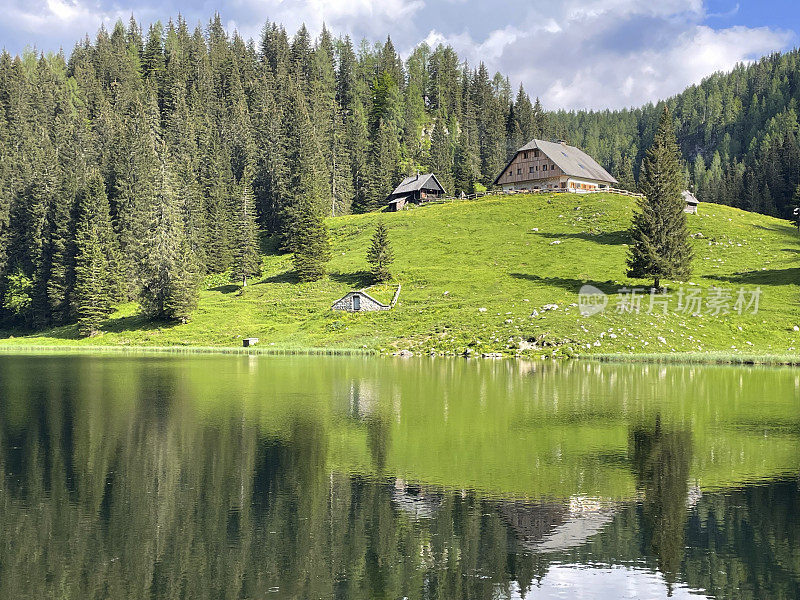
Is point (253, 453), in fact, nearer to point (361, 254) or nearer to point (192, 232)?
point (361, 254)

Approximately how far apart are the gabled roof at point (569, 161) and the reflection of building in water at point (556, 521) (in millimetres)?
117173

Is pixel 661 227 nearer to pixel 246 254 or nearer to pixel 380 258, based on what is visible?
pixel 380 258

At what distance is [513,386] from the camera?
42812 millimetres

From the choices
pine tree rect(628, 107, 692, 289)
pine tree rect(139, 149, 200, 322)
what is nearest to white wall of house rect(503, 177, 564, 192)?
pine tree rect(628, 107, 692, 289)

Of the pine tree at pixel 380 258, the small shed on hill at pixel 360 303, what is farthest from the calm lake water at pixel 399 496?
the pine tree at pixel 380 258

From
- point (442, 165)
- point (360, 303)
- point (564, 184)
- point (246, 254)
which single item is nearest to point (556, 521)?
point (360, 303)

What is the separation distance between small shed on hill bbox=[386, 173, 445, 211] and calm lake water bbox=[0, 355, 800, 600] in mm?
112891

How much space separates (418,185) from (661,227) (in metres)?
74.3

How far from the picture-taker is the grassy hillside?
66.7 meters

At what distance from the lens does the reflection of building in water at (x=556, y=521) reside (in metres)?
15.8

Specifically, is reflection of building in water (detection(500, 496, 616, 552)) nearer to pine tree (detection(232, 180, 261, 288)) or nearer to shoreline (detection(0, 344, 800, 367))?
shoreline (detection(0, 344, 800, 367))

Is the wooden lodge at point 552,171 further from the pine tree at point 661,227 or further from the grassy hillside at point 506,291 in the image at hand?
the pine tree at point 661,227

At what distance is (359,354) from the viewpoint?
68938 millimetres

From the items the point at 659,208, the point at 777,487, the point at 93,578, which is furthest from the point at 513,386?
the point at 659,208
